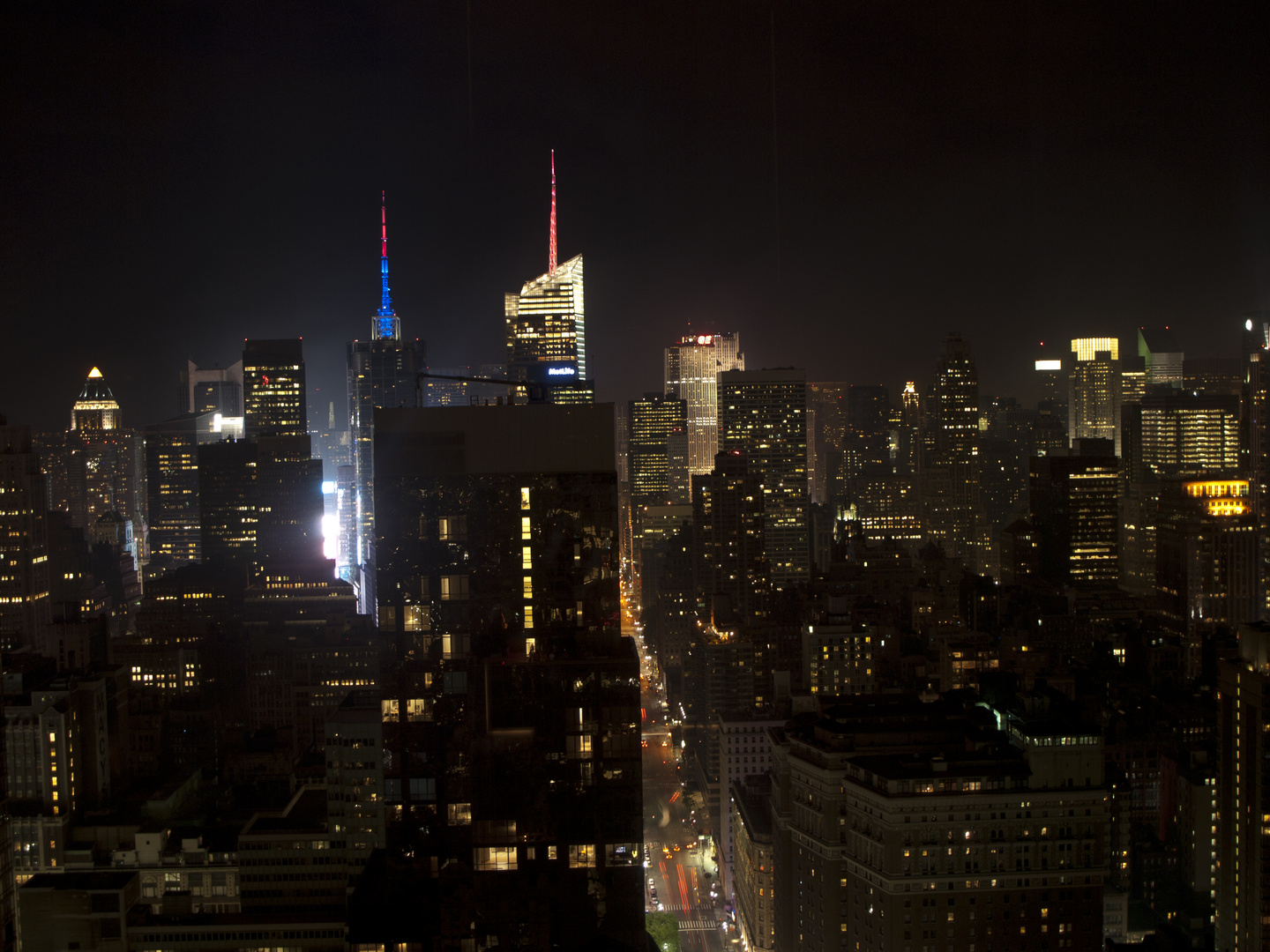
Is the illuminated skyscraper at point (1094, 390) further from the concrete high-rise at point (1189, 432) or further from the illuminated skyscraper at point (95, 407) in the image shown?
the illuminated skyscraper at point (95, 407)

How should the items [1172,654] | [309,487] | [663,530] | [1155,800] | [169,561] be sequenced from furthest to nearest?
[663,530] < [309,487] < [169,561] < [1172,654] < [1155,800]

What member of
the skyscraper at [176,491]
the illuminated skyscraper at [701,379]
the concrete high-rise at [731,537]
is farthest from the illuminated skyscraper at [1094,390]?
the skyscraper at [176,491]

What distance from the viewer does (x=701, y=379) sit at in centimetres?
2598

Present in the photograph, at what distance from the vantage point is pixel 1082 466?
23703mm

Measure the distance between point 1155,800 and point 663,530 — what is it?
16.1m

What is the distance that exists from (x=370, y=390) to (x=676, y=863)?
9182mm

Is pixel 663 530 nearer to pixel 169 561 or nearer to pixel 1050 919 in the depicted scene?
pixel 169 561

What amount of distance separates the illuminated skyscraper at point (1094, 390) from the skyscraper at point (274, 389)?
12.5m

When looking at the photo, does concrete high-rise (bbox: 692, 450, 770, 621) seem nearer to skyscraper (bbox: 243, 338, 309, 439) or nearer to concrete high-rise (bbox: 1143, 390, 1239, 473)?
concrete high-rise (bbox: 1143, 390, 1239, 473)

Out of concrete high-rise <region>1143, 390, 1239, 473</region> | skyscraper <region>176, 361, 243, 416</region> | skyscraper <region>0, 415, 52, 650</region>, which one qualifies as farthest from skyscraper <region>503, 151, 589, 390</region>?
concrete high-rise <region>1143, 390, 1239, 473</region>

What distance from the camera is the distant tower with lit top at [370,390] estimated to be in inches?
535

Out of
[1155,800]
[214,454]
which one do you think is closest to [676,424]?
[214,454]

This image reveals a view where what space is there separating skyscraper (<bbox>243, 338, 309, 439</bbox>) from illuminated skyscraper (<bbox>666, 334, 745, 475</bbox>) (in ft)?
22.2

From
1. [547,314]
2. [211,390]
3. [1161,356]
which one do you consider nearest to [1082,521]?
[1161,356]
